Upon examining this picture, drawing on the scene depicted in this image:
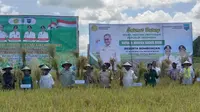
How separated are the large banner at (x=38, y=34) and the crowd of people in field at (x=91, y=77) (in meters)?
3.59

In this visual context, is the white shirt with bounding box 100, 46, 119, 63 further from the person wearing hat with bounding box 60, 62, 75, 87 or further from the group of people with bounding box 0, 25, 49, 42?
the person wearing hat with bounding box 60, 62, 75, 87

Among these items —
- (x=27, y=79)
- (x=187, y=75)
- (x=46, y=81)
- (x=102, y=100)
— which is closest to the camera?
(x=102, y=100)

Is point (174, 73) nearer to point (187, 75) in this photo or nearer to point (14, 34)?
point (187, 75)

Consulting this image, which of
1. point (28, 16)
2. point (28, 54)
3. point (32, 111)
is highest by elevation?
point (28, 16)

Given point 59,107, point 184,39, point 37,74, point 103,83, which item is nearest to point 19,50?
point 37,74

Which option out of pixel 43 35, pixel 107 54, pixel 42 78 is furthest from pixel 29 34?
pixel 42 78

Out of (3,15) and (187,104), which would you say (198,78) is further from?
(3,15)

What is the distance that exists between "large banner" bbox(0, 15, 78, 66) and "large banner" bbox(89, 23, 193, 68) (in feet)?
2.92

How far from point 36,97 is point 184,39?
931cm

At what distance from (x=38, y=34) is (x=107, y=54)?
9.58 ft

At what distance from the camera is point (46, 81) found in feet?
42.6

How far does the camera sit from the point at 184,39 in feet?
57.8

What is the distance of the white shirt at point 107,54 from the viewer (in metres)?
17.4

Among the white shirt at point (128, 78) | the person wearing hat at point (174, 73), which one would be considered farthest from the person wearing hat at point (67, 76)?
the person wearing hat at point (174, 73)
